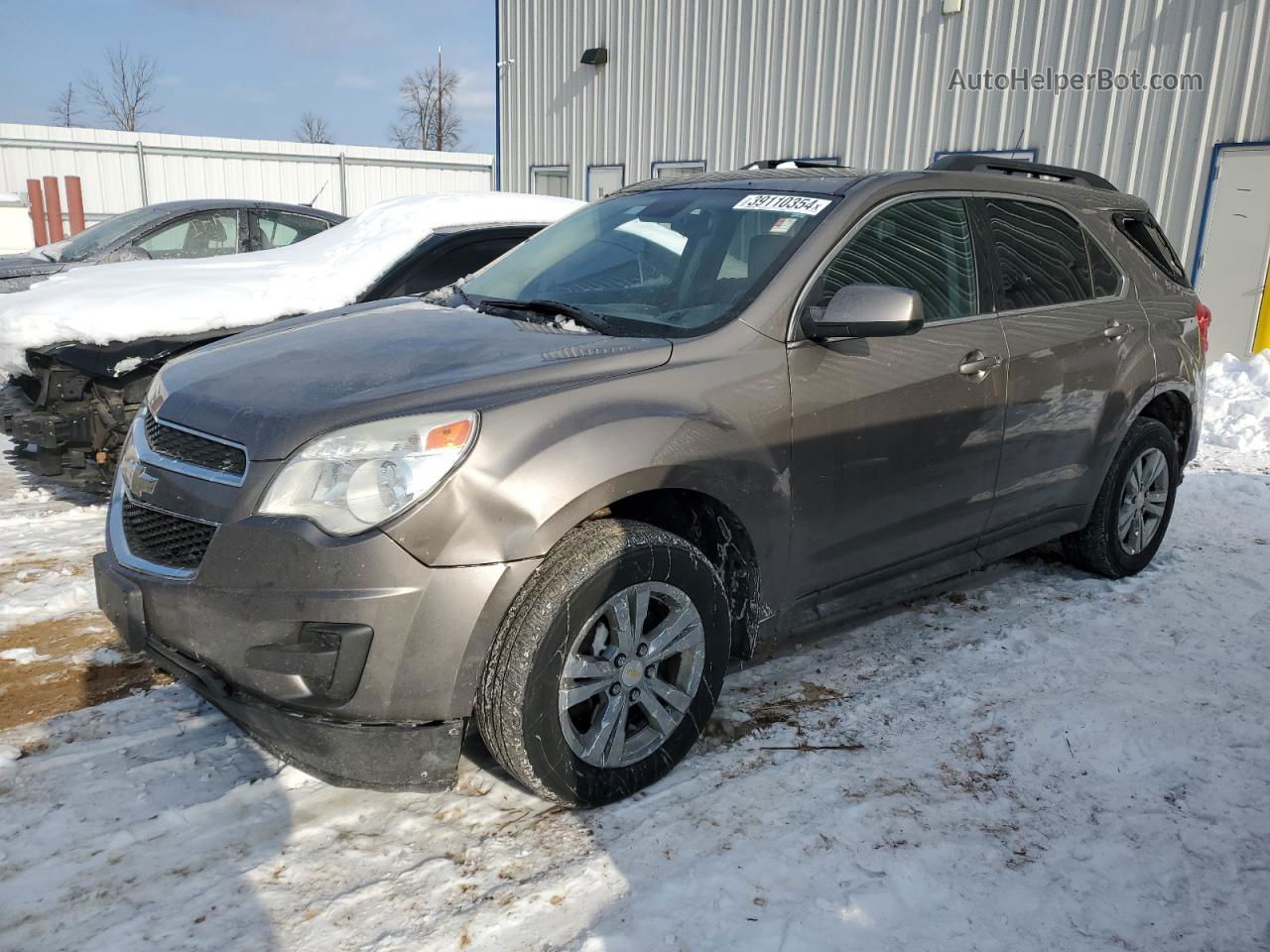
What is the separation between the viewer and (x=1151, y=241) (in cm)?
480

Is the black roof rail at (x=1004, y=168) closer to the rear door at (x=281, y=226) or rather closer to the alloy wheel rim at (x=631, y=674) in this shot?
the alloy wheel rim at (x=631, y=674)

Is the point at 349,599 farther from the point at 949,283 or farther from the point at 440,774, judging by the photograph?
the point at 949,283

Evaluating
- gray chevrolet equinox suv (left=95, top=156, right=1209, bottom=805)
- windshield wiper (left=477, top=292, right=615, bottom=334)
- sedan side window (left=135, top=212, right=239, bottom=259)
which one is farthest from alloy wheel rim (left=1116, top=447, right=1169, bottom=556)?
sedan side window (left=135, top=212, right=239, bottom=259)

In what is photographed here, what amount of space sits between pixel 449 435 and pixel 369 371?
1.55 feet

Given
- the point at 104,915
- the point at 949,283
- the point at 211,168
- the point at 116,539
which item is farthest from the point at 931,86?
the point at 211,168

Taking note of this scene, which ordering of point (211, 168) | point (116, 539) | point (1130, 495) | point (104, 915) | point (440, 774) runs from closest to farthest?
point (104, 915)
point (440, 774)
point (116, 539)
point (1130, 495)
point (211, 168)

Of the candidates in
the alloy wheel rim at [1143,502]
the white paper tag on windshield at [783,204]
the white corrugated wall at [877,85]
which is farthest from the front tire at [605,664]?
the white corrugated wall at [877,85]

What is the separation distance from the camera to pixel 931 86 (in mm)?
11477

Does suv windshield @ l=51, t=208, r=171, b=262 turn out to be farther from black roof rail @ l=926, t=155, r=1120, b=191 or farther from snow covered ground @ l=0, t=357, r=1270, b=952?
black roof rail @ l=926, t=155, r=1120, b=191

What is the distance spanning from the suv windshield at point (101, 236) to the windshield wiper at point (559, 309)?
241 inches

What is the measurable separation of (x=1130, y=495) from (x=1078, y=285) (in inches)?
46.3

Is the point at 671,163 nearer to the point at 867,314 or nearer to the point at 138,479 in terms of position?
the point at 867,314

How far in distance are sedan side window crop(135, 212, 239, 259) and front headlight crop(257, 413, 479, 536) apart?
6831 mm

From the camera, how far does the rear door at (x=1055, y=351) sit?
3857mm
